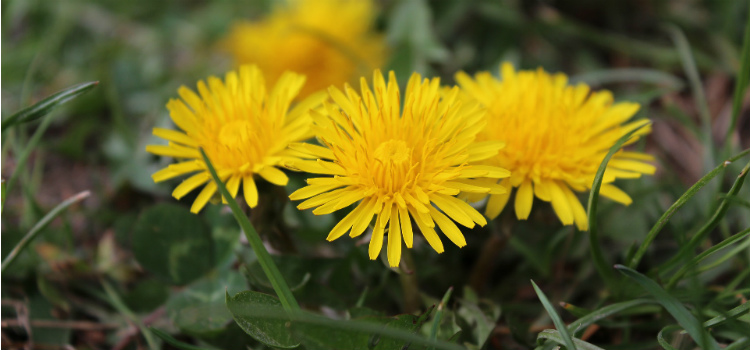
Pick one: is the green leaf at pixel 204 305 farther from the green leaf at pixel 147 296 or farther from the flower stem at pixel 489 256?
the flower stem at pixel 489 256

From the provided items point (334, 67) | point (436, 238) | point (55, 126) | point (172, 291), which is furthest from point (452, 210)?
point (55, 126)

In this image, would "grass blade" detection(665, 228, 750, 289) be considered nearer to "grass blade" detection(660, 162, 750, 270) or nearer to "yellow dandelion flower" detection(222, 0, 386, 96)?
"grass blade" detection(660, 162, 750, 270)

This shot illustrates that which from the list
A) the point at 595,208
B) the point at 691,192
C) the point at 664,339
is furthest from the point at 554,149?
the point at 664,339

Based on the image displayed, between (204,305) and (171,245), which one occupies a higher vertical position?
(171,245)

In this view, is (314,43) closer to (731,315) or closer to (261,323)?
(261,323)

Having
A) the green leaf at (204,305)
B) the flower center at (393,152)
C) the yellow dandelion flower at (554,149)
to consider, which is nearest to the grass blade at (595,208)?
the yellow dandelion flower at (554,149)
